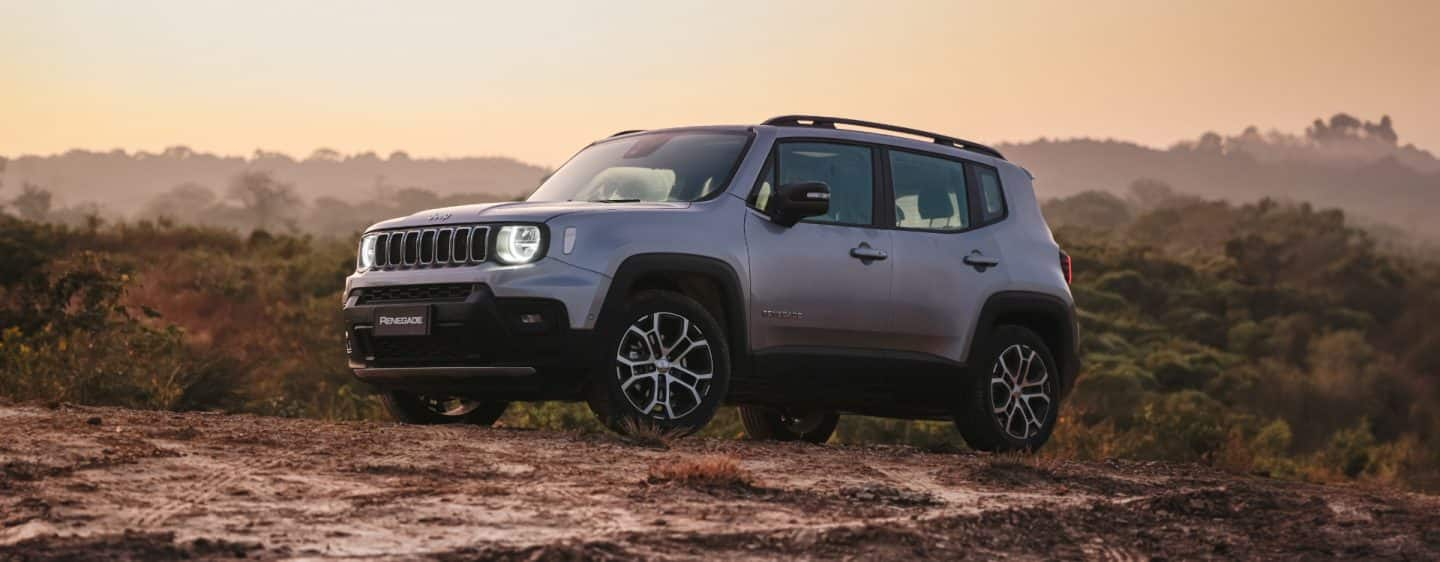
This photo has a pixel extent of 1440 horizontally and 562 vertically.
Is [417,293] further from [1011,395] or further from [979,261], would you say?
[1011,395]

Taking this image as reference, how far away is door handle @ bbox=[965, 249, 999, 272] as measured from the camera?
34.6 feet

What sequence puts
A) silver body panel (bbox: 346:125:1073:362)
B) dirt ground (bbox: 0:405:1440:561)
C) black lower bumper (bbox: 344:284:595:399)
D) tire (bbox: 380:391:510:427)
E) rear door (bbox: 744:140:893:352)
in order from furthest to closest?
tire (bbox: 380:391:510:427) → rear door (bbox: 744:140:893:352) → silver body panel (bbox: 346:125:1073:362) → black lower bumper (bbox: 344:284:595:399) → dirt ground (bbox: 0:405:1440:561)

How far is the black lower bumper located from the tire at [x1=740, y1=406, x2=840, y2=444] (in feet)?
11.2

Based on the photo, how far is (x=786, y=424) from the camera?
12281 millimetres

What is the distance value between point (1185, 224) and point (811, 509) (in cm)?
8606

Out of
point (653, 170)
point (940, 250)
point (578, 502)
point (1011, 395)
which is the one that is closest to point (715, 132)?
point (653, 170)

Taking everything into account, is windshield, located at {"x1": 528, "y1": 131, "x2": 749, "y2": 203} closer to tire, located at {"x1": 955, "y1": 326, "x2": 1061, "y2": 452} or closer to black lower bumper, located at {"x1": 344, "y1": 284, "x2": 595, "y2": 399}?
black lower bumper, located at {"x1": 344, "y1": 284, "x2": 595, "y2": 399}

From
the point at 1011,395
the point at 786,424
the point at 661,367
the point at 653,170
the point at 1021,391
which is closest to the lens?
the point at 661,367

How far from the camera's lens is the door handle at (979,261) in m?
10.6

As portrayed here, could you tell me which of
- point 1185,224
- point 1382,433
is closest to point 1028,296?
point 1382,433

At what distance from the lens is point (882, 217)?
10.1 m

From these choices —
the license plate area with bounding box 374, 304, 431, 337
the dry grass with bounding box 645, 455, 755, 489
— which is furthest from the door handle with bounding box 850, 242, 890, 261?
the dry grass with bounding box 645, 455, 755, 489

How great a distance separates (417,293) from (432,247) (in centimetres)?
24

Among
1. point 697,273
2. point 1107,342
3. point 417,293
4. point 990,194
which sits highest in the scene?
point 990,194
